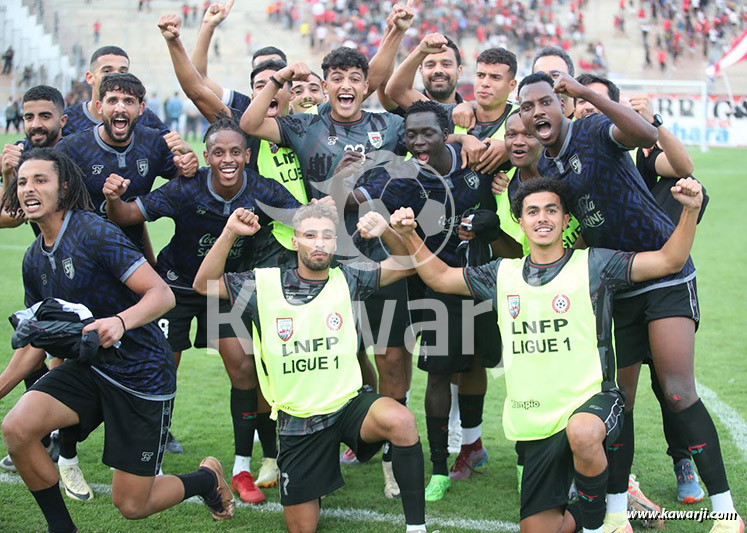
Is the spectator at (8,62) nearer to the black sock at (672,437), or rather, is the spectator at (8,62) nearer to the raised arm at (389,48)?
the raised arm at (389,48)

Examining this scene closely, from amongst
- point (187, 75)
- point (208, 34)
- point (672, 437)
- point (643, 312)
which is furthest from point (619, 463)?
point (208, 34)

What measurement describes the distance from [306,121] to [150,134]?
1.04 metres

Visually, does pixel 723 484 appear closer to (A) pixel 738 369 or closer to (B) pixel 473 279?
(B) pixel 473 279

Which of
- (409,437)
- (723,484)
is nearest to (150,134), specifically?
(409,437)

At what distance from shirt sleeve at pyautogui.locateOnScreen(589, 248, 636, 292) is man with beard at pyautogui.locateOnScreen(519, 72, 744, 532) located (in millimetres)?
275

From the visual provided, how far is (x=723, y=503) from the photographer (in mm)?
4703

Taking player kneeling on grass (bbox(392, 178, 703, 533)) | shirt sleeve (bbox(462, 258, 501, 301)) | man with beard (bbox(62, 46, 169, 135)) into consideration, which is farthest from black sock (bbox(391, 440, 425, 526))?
man with beard (bbox(62, 46, 169, 135))

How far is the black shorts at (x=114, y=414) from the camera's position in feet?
15.3

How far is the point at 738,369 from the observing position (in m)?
8.27

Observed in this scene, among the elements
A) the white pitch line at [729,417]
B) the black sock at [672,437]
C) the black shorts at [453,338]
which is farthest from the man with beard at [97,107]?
the white pitch line at [729,417]

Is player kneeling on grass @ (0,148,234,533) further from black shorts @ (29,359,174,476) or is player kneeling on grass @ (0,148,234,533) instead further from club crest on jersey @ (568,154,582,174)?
club crest on jersey @ (568,154,582,174)

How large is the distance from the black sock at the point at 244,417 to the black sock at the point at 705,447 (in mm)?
2620

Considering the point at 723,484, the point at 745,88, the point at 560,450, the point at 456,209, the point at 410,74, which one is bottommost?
the point at 723,484

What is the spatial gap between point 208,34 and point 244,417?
8.76 feet
